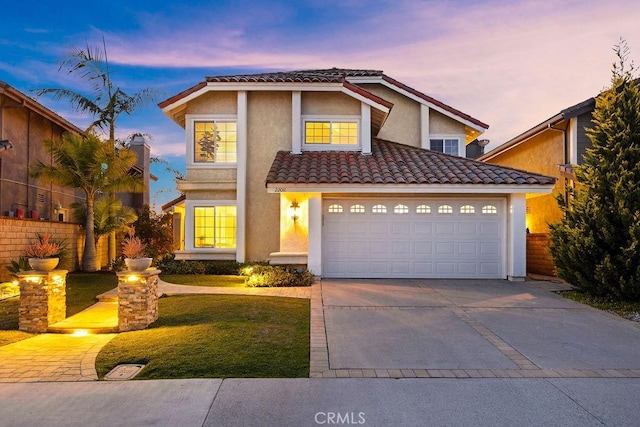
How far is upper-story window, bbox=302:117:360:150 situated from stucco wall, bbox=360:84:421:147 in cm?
303

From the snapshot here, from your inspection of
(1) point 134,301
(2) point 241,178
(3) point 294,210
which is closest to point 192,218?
(2) point 241,178

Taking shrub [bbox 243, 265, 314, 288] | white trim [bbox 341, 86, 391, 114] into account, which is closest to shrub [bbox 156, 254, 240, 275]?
shrub [bbox 243, 265, 314, 288]

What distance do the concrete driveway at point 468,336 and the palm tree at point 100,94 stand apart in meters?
12.2

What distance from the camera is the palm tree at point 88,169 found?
14.4m

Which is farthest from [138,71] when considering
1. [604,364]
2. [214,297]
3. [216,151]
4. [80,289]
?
[604,364]

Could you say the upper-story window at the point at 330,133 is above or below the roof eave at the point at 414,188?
above

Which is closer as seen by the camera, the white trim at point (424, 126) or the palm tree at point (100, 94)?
the palm tree at point (100, 94)

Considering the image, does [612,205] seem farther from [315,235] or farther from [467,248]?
[315,235]

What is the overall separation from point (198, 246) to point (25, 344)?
27.3 ft

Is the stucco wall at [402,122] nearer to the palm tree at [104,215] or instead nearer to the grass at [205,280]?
the grass at [205,280]

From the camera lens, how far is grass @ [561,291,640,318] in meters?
8.82

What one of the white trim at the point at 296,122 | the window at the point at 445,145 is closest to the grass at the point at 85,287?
the white trim at the point at 296,122

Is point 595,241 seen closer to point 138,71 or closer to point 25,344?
point 25,344

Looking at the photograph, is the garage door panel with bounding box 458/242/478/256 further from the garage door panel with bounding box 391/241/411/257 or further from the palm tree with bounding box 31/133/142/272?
the palm tree with bounding box 31/133/142/272
